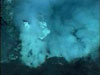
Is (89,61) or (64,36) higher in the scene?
(64,36)

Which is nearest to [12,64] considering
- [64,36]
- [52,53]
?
[52,53]

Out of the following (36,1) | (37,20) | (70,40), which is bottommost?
(70,40)

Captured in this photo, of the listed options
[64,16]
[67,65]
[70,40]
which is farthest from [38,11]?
[67,65]

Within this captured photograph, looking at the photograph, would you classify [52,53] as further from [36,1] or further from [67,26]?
[36,1]

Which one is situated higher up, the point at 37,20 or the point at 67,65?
the point at 37,20

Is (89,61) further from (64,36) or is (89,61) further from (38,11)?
(38,11)

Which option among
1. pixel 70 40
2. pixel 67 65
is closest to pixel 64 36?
pixel 70 40

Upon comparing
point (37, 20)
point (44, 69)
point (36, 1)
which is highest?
point (36, 1)
